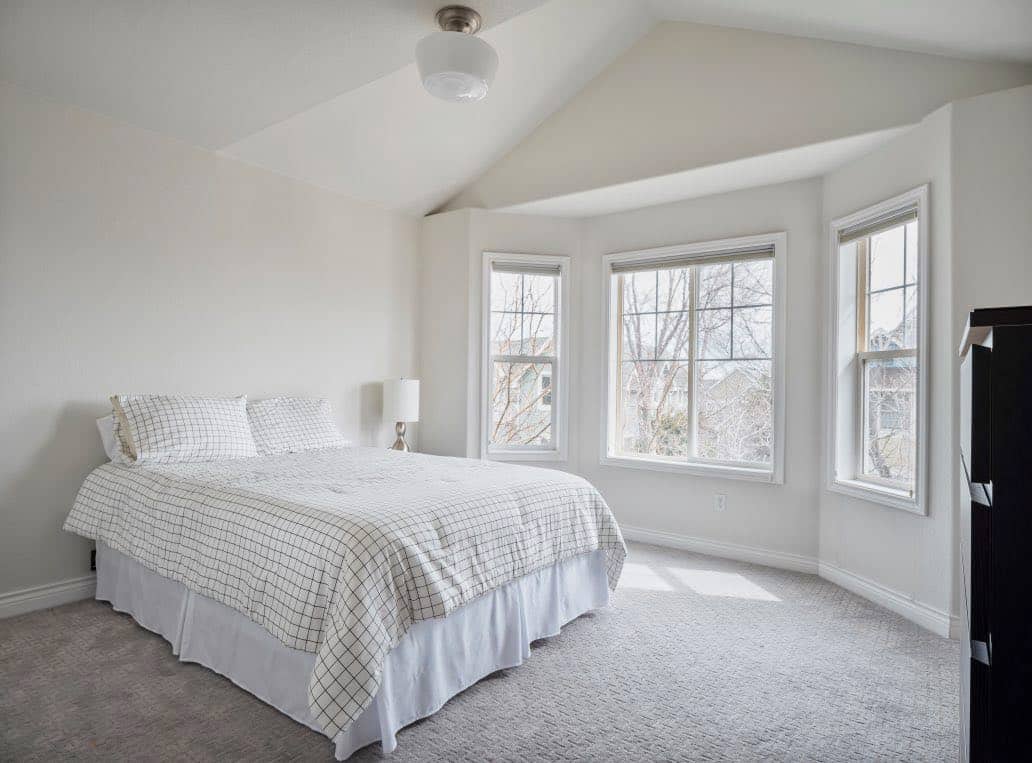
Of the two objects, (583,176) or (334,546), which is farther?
(583,176)

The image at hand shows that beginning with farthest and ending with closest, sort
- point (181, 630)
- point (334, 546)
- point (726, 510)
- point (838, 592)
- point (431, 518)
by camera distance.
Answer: point (726, 510) < point (838, 592) < point (181, 630) < point (431, 518) < point (334, 546)

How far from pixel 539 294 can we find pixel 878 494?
2.67 m

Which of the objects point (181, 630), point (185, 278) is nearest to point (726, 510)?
point (181, 630)

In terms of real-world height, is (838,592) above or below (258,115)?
below

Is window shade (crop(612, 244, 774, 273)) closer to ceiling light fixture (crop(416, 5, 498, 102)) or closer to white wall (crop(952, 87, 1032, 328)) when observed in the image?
white wall (crop(952, 87, 1032, 328))

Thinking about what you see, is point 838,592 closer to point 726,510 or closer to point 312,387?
point 726,510

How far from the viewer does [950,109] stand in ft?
9.23

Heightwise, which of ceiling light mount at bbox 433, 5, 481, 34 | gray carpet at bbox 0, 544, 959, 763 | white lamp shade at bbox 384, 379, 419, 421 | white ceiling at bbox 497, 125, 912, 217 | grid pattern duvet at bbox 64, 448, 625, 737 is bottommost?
gray carpet at bbox 0, 544, 959, 763

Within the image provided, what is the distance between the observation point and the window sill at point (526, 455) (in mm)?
4633

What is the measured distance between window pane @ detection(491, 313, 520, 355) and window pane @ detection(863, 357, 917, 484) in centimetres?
241

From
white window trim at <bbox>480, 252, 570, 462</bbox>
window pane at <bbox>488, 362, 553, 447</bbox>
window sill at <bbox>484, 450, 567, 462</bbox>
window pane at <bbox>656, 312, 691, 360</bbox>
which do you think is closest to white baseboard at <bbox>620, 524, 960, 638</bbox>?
window sill at <bbox>484, 450, 567, 462</bbox>

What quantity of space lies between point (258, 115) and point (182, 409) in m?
1.64

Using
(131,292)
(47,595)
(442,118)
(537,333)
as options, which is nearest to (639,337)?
(537,333)

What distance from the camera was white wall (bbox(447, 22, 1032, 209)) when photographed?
3.00 meters
